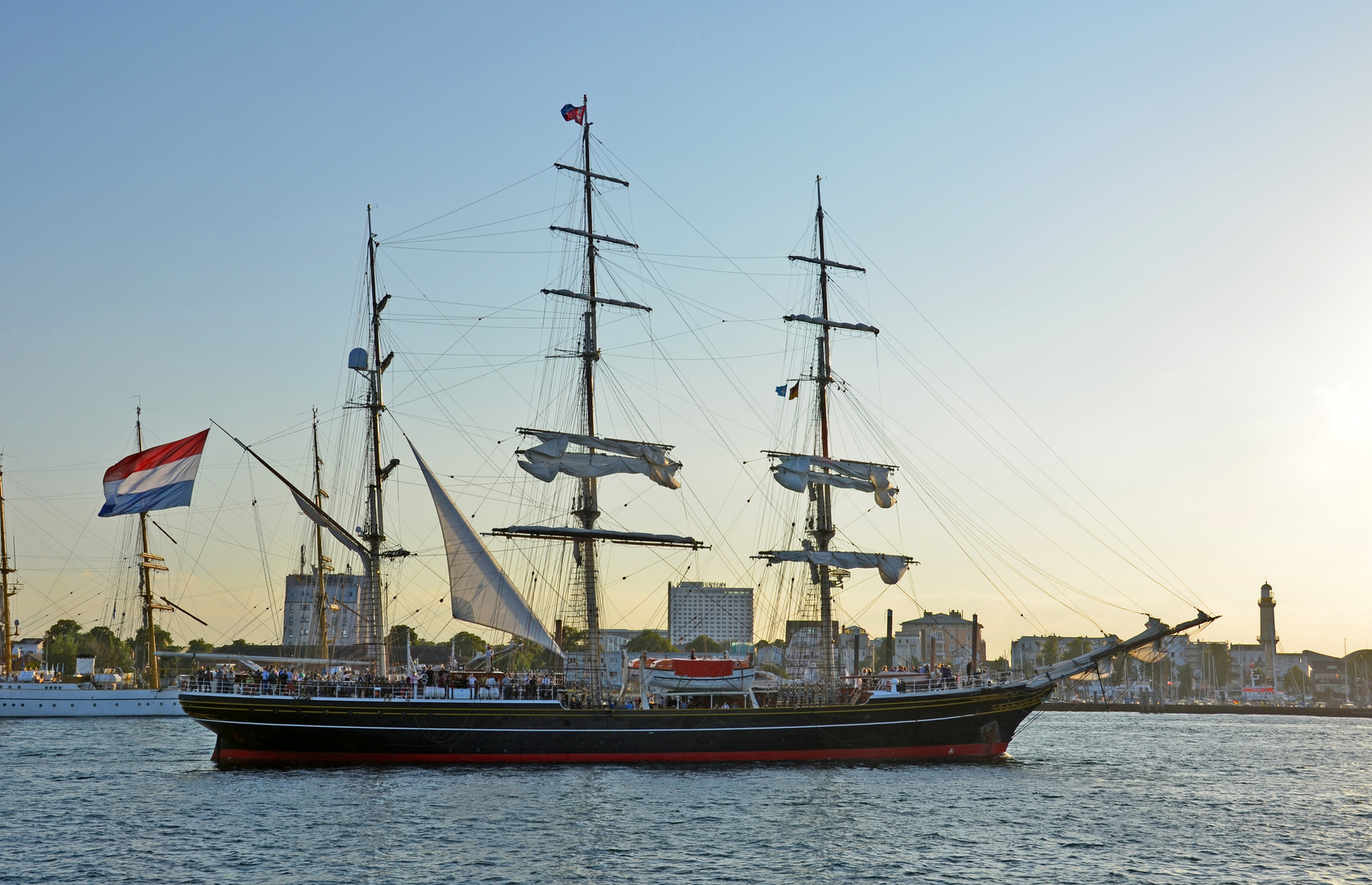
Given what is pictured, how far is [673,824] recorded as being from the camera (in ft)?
121

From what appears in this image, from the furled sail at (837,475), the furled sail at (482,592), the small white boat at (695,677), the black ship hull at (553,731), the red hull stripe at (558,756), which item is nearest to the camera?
the black ship hull at (553,731)

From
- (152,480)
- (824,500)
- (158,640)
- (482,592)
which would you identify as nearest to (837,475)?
(824,500)

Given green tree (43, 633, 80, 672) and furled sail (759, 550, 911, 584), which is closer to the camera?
furled sail (759, 550, 911, 584)

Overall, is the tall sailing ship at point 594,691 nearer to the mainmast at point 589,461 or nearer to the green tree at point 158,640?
the mainmast at point 589,461

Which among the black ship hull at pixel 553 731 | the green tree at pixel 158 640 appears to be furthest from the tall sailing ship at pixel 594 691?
the green tree at pixel 158 640

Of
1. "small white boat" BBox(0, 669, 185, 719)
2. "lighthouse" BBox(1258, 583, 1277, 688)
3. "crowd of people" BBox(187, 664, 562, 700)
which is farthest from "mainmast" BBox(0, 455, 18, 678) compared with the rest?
"lighthouse" BBox(1258, 583, 1277, 688)

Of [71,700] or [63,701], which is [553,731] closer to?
[71,700]

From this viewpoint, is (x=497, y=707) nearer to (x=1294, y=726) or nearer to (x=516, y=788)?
(x=516, y=788)

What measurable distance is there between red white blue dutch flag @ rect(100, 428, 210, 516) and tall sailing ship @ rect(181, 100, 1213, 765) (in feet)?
17.0

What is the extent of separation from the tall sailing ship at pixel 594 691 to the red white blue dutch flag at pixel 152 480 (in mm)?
5169

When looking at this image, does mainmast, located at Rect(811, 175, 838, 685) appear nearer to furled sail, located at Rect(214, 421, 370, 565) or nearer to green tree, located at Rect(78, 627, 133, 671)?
furled sail, located at Rect(214, 421, 370, 565)

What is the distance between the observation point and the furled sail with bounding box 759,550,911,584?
205 ft

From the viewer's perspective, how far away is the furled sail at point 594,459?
60.2 m

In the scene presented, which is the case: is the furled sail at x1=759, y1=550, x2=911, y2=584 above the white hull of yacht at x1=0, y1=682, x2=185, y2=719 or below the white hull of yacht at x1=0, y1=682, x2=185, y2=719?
above
